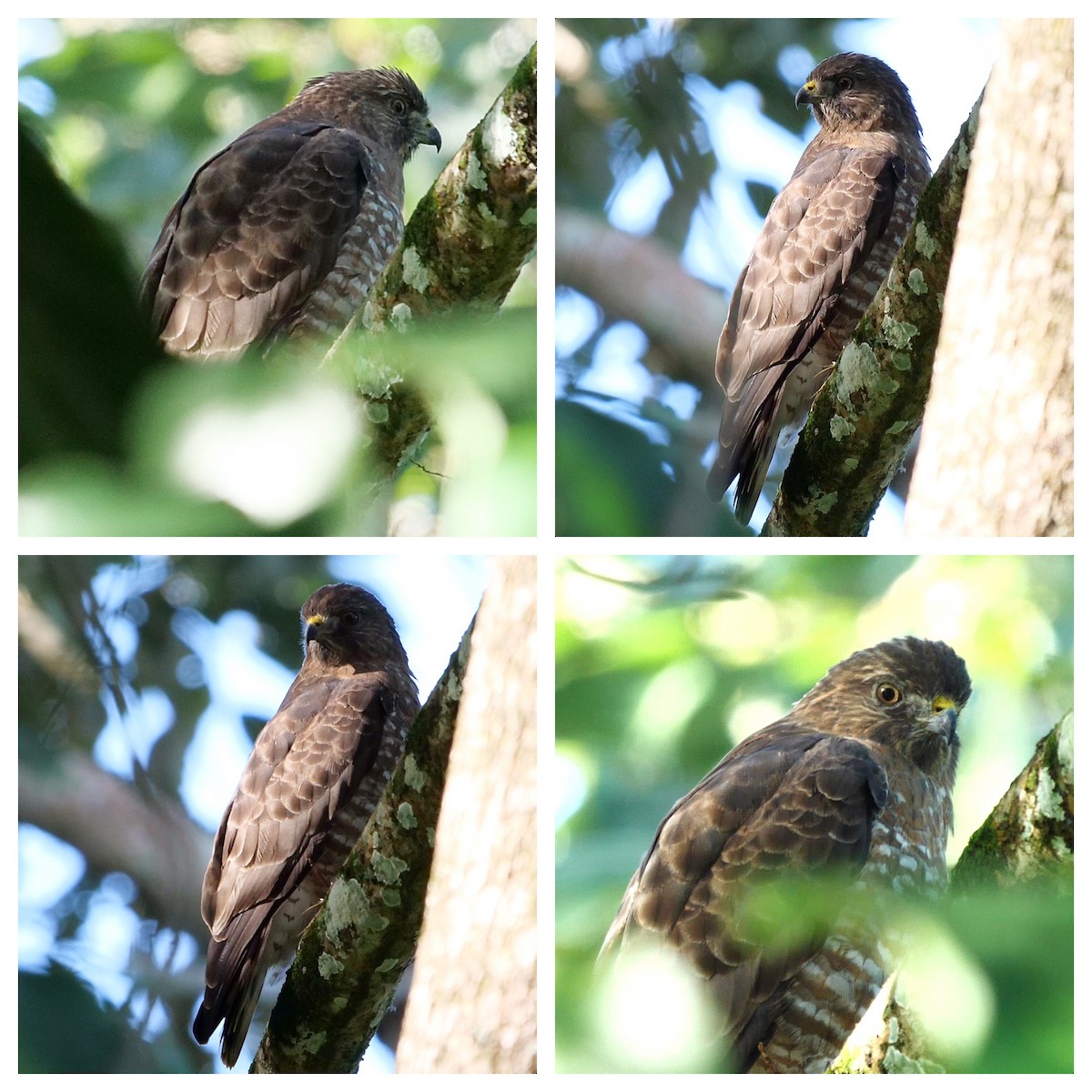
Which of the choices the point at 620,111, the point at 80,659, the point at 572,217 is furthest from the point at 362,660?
the point at 620,111

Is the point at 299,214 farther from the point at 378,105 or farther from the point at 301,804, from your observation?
the point at 301,804

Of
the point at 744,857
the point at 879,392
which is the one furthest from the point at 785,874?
the point at 879,392

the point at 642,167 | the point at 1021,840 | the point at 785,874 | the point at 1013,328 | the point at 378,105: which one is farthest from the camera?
the point at 378,105

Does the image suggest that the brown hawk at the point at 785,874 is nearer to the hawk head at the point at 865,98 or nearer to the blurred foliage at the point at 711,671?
the blurred foliage at the point at 711,671

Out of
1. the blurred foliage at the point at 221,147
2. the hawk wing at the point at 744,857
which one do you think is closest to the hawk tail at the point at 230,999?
the hawk wing at the point at 744,857

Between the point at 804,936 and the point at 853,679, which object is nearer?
the point at 804,936

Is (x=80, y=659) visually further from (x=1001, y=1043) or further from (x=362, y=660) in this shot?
(x=1001, y=1043)
